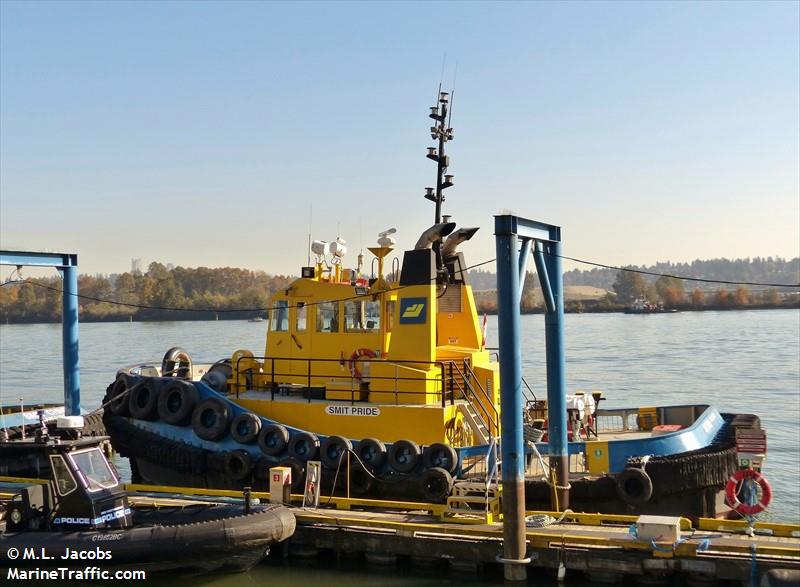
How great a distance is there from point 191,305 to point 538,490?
79.8m

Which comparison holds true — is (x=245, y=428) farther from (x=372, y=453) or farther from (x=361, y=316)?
(x=361, y=316)

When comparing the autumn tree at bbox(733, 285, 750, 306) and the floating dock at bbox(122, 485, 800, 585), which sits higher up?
the autumn tree at bbox(733, 285, 750, 306)

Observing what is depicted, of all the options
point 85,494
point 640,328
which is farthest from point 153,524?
point 640,328

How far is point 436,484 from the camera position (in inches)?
440

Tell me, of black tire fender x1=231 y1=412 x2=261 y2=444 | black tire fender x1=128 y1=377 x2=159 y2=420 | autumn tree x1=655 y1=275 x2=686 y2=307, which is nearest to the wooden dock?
black tire fender x1=231 y1=412 x2=261 y2=444

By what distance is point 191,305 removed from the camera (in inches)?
3438

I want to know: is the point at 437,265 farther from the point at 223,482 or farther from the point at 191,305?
the point at 191,305

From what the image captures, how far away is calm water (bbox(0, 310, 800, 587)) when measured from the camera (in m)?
15.1

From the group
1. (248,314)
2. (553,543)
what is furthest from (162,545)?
(248,314)

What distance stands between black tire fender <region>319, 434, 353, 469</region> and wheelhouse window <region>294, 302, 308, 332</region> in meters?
2.27

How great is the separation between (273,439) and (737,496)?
20.9 feet

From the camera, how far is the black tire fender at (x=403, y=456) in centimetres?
1148

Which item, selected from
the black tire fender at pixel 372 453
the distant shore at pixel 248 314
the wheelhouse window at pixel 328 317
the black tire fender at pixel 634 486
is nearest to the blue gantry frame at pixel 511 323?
the black tire fender at pixel 634 486

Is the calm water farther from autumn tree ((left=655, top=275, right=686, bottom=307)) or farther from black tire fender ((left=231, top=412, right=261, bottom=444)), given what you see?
autumn tree ((left=655, top=275, right=686, bottom=307))
